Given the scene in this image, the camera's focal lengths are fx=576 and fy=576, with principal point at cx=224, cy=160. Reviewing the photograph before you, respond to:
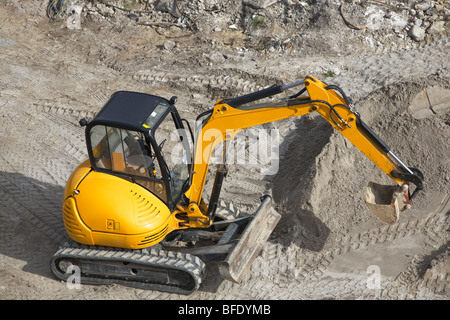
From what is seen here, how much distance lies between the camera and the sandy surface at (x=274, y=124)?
741 centimetres

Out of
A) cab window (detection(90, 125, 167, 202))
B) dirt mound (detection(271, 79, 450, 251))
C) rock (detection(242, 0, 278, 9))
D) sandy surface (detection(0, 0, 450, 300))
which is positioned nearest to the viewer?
cab window (detection(90, 125, 167, 202))

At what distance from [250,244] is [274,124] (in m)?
3.38

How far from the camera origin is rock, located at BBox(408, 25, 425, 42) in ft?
39.2

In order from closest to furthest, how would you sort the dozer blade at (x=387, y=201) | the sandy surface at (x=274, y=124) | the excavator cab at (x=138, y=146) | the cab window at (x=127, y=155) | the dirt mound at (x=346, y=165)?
the excavator cab at (x=138, y=146), the cab window at (x=127, y=155), the dozer blade at (x=387, y=201), the sandy surface at (x=274, y=124), the dirt mound at (x=346, y=165)

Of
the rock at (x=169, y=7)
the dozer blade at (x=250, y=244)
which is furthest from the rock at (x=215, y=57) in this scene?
the dozer blade at (x=250, y=244)

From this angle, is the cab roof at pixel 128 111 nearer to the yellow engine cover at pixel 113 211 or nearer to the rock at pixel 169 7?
the yellow engine cover at pixel 113 211

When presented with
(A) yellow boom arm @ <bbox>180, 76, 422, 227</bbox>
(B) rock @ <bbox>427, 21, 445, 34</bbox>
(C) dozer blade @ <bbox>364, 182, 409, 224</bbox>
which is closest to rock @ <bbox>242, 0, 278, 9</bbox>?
(B) rock @ <bbox>427, 21, 445, 34</bbox>

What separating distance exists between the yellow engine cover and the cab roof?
720 mm

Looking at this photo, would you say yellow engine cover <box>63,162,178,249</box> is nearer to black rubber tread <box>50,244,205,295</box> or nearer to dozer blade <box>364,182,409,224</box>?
black rubber tread <box>50,244,205,295</box>

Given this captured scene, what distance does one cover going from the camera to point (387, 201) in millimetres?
7238

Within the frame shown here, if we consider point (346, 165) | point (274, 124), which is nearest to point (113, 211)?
point (346, 165)

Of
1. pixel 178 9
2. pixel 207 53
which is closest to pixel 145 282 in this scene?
pixel 207 53

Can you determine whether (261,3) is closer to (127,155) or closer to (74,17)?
(74,17)

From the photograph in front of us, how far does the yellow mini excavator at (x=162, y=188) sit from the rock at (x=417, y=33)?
580 cm
